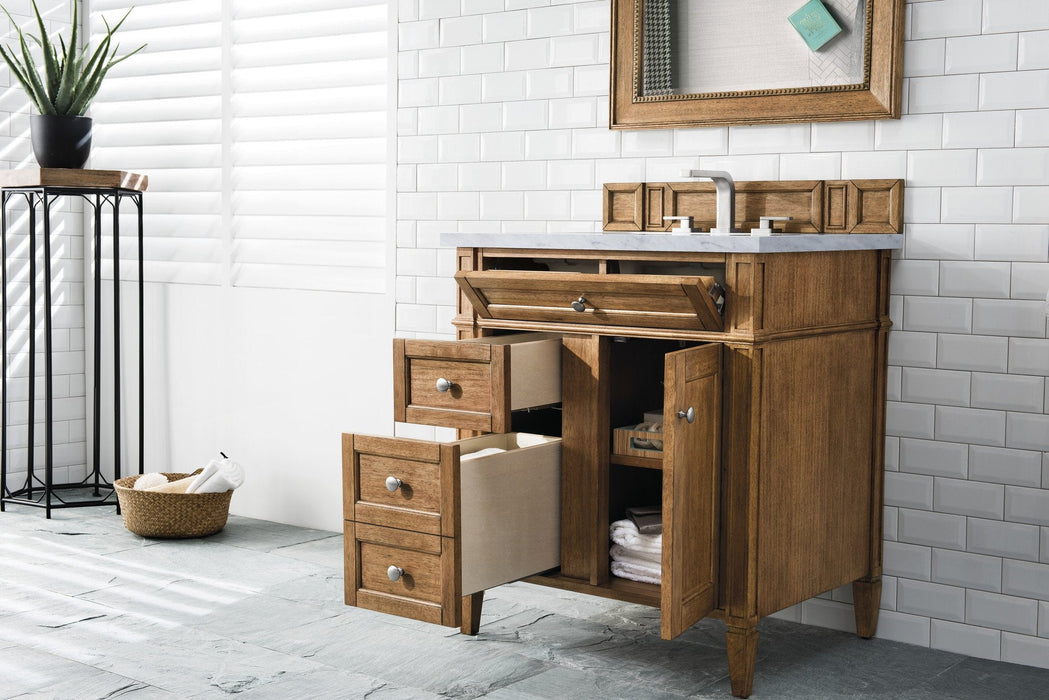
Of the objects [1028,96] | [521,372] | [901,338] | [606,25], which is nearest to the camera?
[521,372]

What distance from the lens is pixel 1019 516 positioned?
2799mm

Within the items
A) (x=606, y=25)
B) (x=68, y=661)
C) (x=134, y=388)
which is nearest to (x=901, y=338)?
(x=606, y=25)

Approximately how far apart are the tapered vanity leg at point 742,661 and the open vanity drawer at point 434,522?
1.54 feet

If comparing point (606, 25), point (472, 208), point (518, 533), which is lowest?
point (518, 533)

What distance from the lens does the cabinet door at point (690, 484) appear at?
2.33 meters

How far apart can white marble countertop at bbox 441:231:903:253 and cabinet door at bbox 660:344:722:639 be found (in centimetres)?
22

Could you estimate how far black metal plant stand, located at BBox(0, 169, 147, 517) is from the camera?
4.12 metres

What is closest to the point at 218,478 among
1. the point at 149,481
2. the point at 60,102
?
the point at 149,481

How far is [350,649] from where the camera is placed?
9.27 feet

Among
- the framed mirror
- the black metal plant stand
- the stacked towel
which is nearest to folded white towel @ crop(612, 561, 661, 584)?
the stacked towel

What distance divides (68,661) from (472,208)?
171 cm

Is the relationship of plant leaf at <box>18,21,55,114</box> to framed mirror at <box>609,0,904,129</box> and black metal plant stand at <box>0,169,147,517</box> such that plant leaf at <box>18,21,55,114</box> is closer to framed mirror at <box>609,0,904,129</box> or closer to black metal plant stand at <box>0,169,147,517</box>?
black metal plant stand at <box>0,169,147,517</box>

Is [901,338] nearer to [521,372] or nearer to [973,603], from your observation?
[973,603]

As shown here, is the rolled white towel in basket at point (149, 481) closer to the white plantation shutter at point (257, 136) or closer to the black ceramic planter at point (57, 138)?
the white plantation shutter at point (257, 136)
